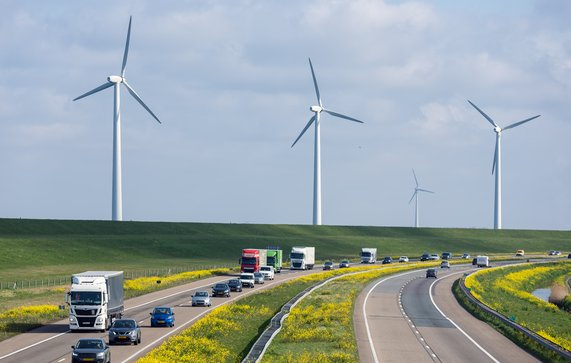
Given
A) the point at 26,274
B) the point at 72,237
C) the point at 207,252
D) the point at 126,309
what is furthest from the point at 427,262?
the point at 126,309

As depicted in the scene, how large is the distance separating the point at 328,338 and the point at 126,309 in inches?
1181

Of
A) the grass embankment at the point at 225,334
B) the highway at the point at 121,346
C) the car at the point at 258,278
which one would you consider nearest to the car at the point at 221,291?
the highway at the point at 121,346

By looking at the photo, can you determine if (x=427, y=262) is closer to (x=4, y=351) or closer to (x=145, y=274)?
(x=145, y=274)

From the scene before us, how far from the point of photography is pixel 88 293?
66.8m

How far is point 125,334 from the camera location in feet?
196

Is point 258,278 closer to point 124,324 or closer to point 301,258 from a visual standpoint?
point 301,258

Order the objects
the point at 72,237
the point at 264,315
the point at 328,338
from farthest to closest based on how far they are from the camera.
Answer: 1. the point at 72,237
2. the point at 264,315
3. the point at 328,338

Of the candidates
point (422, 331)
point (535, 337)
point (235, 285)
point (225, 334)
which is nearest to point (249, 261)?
point (235, 285)

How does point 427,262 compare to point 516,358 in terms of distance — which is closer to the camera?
point 516,358

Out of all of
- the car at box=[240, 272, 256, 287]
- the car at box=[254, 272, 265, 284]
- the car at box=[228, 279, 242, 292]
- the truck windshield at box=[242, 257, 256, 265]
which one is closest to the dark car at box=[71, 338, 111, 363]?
the car at box=[228, 279, 242, 292]

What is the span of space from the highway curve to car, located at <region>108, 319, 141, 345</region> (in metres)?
12.9

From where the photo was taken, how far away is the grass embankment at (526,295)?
257 ft

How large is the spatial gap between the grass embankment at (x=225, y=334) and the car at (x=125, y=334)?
196 cm

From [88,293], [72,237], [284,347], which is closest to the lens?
[284,347]
